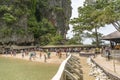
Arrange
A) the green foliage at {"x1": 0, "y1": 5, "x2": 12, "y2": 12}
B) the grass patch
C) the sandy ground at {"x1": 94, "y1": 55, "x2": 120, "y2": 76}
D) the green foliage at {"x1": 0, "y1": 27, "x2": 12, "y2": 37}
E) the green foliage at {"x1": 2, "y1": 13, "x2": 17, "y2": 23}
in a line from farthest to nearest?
the green foliage at {"x1": 0, "y1": 5, "x2": 12, "y2": 12} → the green foliage at {"x1": 0, "y1": 27, "x2": 12, "y2": 37} → the green foliage at {"x1": 2, "y1": 13, "x2": 17, "y2": 23} → the grass patch → the sandy ground at {"x1": 94, "y1": 55, "x2": 120, "y2": 76}

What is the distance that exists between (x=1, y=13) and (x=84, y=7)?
2282 centimetres

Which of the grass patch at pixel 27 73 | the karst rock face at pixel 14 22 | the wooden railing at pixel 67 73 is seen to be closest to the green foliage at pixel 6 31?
the karst rock face at pixel 14 22

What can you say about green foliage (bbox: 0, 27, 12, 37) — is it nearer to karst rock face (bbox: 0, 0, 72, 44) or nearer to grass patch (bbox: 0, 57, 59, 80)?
karst rock face (bbox: 0, 0, 72, 44)

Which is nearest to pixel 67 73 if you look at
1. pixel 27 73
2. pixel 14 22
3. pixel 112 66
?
pixel 112 66

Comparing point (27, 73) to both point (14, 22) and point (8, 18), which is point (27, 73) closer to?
point (8, 18)

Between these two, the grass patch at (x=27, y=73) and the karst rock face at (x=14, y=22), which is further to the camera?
the karst rock face at (x=14, y=22)

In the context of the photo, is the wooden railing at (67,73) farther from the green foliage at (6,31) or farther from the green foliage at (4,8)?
the green foliage at (4,8)

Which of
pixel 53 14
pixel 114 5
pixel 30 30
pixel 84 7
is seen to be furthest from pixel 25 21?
pixel 114 5

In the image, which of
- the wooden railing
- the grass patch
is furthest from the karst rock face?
the wooden railing

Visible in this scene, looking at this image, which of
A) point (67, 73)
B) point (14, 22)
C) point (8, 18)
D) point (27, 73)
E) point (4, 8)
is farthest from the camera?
point (14, 22)

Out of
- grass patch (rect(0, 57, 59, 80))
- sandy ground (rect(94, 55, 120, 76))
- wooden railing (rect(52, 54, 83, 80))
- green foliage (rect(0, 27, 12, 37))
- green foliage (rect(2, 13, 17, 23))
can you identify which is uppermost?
green foliage (rect(2, 13, 17, 23))

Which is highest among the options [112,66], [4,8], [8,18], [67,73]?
[4,8]

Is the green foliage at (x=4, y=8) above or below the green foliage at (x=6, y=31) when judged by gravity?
above

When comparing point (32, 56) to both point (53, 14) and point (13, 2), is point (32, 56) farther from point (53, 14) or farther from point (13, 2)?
point (53, 14)
